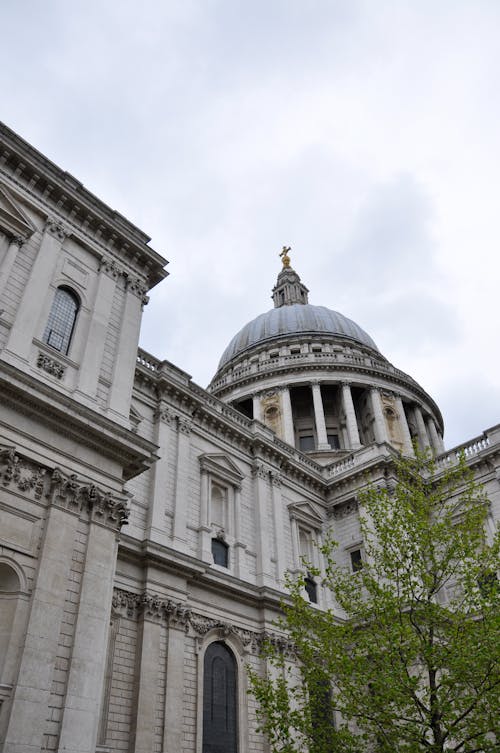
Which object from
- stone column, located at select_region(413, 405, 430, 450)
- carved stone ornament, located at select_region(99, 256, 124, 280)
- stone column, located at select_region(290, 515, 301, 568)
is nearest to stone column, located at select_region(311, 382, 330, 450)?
stone column, located at select_region(413, 405, 430, 450)

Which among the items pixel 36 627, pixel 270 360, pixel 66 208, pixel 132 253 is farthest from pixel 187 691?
pixel 270 360

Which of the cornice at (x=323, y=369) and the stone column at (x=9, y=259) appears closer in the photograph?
the stone column at (x=9, y=259)

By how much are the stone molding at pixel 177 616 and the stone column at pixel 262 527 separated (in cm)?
232

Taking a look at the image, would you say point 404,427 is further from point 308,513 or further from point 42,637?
point 42,637

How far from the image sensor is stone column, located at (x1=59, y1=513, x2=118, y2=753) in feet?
40.2

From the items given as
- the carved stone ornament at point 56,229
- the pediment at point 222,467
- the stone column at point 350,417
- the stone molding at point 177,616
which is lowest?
the stone molding at point 177,616

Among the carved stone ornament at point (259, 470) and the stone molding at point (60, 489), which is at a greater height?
the carved stone ornament at point (259, 470)

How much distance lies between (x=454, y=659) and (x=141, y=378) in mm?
16003

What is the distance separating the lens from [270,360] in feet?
165

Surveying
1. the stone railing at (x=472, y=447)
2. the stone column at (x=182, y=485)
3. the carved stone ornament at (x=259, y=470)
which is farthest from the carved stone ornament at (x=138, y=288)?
the stone railing at (x=472, y=447)

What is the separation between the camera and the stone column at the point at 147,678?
17.6 m

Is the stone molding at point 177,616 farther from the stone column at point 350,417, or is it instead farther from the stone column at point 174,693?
the stone column at point 350,417

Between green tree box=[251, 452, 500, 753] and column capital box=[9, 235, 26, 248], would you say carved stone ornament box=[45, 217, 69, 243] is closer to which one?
column capital box=[9, 235, 26, 248]

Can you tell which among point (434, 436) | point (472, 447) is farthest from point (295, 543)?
point (434, 436)
